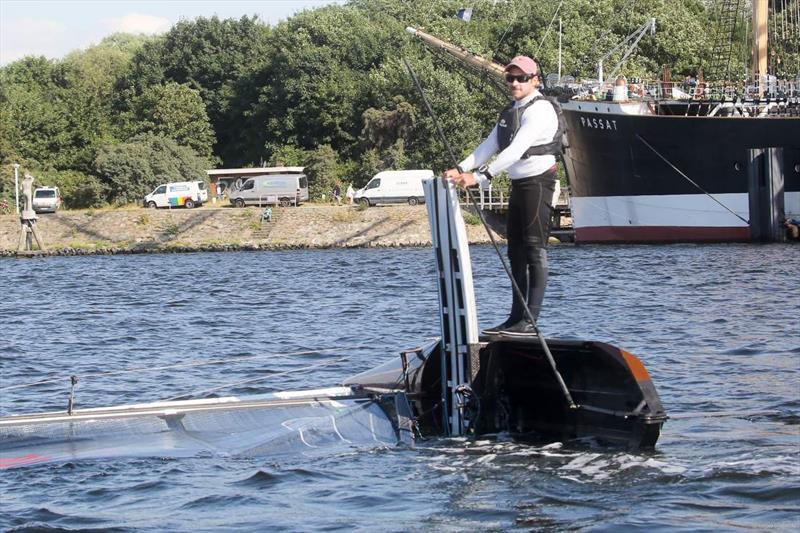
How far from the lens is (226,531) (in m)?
9.81

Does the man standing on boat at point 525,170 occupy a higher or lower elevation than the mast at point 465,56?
lower

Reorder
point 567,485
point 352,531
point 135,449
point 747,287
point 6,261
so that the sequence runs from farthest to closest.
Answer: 1. point 6,261
2. point 747,287
3. point 135,449
4. point 567,485
5. point 352,531

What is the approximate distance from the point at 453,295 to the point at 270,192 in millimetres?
65138

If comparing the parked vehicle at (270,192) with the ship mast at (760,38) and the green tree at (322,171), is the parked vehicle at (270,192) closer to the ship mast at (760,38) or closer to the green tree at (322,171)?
the green tree at (322,171)

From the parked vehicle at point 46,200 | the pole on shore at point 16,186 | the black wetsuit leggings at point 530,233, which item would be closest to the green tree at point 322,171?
the parked vehicle at point 46,200

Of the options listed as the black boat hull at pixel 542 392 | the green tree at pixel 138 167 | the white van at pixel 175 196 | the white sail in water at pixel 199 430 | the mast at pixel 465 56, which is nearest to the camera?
the black boat hull at pixel 542 392

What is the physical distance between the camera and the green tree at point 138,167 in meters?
82.2

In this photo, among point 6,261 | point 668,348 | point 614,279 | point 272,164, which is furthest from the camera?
point 272,164

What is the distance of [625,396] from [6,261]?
58.3 m

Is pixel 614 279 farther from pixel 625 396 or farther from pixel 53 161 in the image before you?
pixel 53 161

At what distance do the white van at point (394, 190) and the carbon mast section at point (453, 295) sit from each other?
60.4 meters

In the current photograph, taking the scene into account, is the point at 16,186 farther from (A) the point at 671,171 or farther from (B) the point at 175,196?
(A) the point at 671,171

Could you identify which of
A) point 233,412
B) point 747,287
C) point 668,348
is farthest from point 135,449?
point 747,287

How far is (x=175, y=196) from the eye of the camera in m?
77.4
